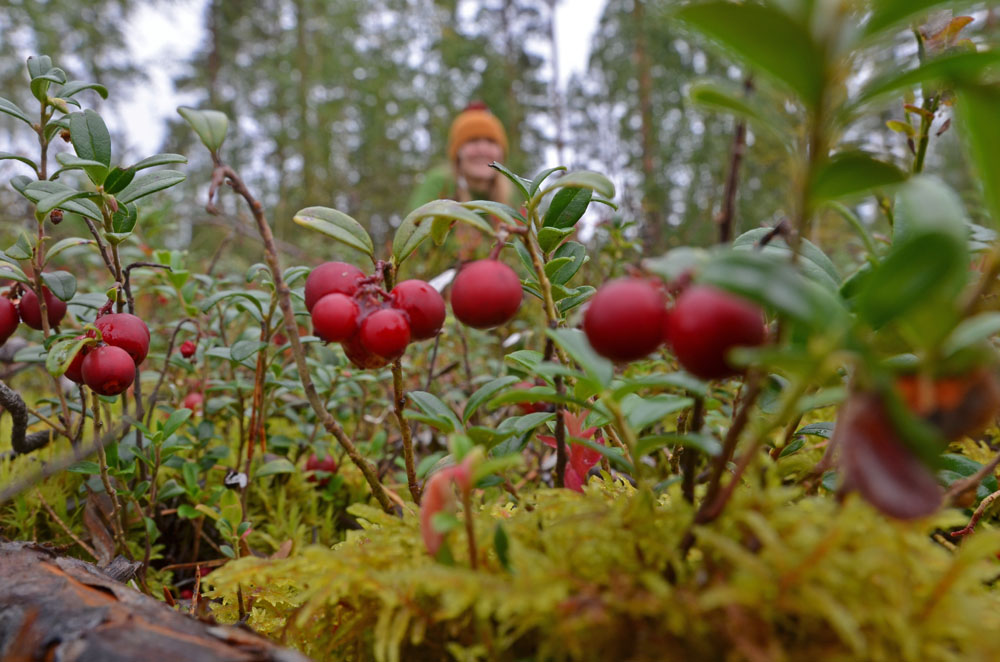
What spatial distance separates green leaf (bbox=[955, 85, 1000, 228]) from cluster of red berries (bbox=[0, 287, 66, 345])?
1.39 metres

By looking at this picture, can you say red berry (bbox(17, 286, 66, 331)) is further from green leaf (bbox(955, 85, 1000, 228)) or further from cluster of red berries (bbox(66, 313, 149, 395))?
green leaf (bbox(955, 85, 1000, 228))


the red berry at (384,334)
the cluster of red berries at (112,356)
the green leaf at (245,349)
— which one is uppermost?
the red berry at (384,334)

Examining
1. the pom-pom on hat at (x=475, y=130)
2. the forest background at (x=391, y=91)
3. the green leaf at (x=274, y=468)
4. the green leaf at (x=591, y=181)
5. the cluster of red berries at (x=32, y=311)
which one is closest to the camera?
the green leaf at (x=591, y=181)

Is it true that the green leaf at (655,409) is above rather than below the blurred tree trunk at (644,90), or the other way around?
below

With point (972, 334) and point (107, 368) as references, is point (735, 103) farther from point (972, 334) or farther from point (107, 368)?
point (107, 368)

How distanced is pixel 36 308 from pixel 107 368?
13.9 inches

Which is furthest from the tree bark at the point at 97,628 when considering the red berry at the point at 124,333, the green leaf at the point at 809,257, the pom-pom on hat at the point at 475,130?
the pom-pom on hat at the point at 475,130

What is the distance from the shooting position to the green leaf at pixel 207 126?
2.60ft

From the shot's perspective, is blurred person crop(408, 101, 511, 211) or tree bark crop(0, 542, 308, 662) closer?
tree bark crop(0, 542, 308, 662)

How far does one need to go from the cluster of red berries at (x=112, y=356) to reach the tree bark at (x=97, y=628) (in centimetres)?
28

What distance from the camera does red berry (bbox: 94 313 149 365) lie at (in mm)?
1016

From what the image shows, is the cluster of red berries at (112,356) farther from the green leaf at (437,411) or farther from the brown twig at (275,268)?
the green leaf at (437,411)

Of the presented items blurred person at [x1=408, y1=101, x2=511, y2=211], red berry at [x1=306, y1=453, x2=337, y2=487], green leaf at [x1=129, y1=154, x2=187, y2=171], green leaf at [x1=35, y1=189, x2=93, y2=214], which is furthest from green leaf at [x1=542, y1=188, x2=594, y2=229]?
blurred person at [x1=408, y1=101, x2=511, y2=211]

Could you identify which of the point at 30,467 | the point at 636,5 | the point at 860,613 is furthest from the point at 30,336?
the point at 636,5
